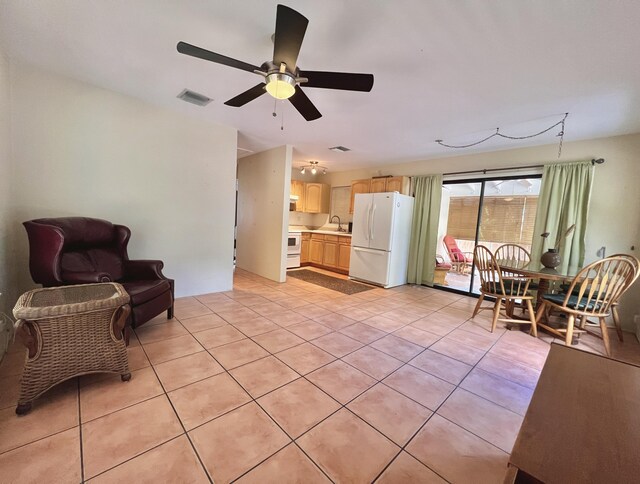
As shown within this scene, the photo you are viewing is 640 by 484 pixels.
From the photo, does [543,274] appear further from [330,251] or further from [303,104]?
[330,251]

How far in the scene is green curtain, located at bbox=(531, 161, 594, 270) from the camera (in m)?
3.40

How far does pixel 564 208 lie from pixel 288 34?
4179mm

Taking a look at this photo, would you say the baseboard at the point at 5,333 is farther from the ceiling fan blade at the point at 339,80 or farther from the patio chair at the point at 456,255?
the patio chair at the point at 456,255

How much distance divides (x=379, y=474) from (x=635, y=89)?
358 cm

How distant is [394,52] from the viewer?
1926 millimetres

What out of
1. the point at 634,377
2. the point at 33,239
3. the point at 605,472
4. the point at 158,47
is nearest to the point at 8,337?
the point at 33,239

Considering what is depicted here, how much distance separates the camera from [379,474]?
1.23m

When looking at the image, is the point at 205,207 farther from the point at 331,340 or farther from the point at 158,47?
the point at 331,340

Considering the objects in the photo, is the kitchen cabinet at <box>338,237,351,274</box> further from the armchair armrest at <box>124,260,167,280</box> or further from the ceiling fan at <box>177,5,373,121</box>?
the ceiling fan at <box>177,5,373,121</box>

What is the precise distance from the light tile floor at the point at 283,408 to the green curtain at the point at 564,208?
122cm

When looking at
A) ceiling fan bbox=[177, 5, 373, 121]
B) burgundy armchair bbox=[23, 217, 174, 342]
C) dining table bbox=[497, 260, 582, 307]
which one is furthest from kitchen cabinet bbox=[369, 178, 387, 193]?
burgundy armchair bbox=[23, 217, 174, 342]

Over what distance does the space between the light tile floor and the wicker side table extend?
0.53ft

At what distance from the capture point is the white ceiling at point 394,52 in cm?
158

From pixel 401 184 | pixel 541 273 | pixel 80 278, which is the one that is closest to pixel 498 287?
pixel 541 273
